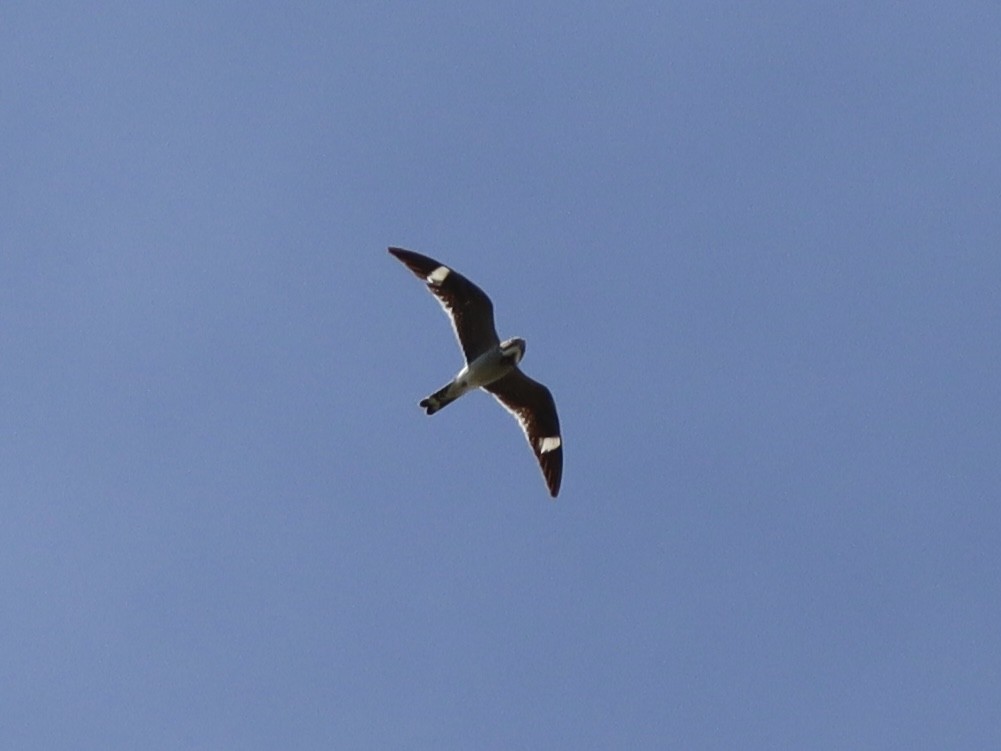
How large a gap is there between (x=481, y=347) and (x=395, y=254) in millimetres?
1866

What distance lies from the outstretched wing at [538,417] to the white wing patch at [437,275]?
6.39 feet

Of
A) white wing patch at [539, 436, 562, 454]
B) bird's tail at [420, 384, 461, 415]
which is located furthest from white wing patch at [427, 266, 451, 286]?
white wing patch at [539, 436, 562, 454]

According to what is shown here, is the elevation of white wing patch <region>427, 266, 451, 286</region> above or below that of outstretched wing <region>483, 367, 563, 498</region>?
above

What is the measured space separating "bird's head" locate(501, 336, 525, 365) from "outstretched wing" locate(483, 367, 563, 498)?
88 centimetres

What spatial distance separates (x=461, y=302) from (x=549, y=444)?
283 cm

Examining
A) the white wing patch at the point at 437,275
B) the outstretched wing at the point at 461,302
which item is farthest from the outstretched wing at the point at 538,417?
the white wing patch at the point at 437,275

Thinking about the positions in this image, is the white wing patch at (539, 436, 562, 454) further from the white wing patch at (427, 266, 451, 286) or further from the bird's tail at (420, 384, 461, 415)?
the white wing patch at (427, 266, 451, 286)

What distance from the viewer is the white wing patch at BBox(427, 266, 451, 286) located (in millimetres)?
26781

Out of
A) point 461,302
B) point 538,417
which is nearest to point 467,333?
point 461,302

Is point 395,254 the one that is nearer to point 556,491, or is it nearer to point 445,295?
point 445,295

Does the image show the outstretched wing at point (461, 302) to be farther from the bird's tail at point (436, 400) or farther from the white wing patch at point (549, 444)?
the white wing patch at point (549, 444)

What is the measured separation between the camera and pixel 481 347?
88.6 feet

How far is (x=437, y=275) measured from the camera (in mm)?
26812

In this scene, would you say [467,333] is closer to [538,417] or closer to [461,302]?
[461,302]
